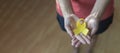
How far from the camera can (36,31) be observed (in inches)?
63.2

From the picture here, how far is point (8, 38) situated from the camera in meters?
1.56

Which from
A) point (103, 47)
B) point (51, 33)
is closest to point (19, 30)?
point (51, 33)

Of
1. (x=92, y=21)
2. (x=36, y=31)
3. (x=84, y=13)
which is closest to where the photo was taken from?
(x=92, y=21)

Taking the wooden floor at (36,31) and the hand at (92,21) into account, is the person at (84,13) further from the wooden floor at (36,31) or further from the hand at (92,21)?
the wooden floor at (36,31)

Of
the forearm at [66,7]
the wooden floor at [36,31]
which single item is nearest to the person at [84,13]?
the forearm at [66,7]

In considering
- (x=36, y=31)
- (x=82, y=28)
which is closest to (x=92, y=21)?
(x=82, y=28)

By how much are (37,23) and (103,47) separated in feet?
1.64

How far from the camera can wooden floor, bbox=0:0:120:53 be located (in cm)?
148

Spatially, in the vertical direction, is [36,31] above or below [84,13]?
below

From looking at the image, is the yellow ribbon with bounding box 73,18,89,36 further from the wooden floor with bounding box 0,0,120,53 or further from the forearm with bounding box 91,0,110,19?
the wooden floor with bounding box 0,0,120,53

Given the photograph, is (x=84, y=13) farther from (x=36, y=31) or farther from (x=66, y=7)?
(x=36, y=31)

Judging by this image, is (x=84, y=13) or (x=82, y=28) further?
(x=84, y=13)

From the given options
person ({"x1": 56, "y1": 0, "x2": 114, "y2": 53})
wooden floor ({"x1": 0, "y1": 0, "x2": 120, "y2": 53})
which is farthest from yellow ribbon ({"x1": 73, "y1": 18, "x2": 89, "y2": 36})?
wooden floor ({"x1": 0, "y1": 0, "x2": 120, "y2": 53})

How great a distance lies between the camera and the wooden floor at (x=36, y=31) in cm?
148
